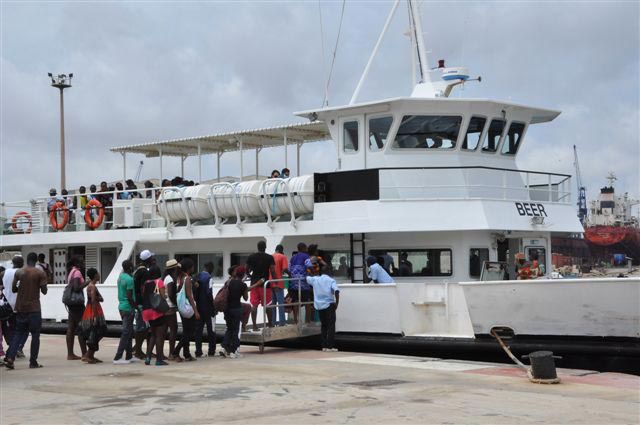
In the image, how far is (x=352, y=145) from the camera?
16438mm

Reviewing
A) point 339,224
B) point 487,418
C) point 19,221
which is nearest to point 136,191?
point 19,221

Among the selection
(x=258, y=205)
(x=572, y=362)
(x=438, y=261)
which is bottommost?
(x=572, y=362)

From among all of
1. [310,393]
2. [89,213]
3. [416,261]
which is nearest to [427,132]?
[416,261]

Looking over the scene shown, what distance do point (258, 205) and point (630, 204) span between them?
69.1m

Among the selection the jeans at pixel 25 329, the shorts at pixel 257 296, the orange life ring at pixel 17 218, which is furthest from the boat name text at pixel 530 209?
the orange life ring at pixel 17 218

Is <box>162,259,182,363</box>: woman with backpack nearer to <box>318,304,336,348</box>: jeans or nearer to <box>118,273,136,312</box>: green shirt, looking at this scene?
<box>118,273,136,312</box>: green shirt

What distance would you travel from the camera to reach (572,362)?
12.1m

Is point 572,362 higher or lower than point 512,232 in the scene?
lower

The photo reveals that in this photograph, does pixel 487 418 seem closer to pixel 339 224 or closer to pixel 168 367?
pixel 168 367

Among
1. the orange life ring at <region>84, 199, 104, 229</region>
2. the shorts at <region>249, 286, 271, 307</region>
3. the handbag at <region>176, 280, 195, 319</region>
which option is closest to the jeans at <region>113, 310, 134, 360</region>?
the handbag at <region>176, 280, 195, 319</region>

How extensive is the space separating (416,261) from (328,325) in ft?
7.31

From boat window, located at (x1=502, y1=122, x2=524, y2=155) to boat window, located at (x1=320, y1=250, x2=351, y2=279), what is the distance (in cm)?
389

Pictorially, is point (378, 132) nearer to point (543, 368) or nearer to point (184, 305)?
point (184, 305)

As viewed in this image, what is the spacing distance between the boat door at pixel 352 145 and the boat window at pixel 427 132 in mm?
711
